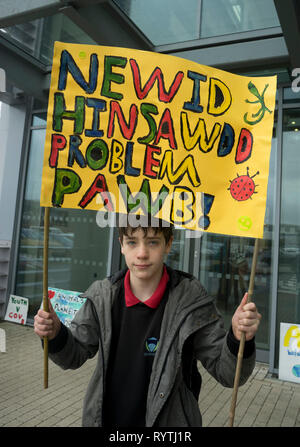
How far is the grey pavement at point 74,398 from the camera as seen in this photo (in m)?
3.59

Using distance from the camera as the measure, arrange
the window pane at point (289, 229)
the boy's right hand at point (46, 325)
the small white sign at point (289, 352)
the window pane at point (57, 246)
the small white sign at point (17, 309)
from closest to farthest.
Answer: the boy's right hand at point (46, 325) → the small white sign at point (289, 352) → the window pane at point (289, 229) → the window pane at point (57, 246) → the small white sign at point (17, 309)

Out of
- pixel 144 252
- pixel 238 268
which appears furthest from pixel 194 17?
pixel 144 252

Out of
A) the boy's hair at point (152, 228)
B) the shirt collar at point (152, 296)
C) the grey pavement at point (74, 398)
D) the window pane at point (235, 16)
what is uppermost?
the window pane at point (235, 16)

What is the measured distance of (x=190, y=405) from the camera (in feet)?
5.27

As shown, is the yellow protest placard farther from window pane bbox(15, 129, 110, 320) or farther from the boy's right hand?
window pane bbox(15, 129, 110, 320)

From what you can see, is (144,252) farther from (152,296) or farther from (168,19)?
(168,19)

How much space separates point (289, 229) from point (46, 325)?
14.9 ft

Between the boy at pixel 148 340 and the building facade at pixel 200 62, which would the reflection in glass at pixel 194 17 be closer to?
the building facade at pixel 200 62

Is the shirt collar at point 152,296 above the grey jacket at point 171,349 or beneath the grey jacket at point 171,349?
above

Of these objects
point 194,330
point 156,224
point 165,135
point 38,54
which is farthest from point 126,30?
point 194,330

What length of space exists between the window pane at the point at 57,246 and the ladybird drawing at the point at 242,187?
5086 millimetres

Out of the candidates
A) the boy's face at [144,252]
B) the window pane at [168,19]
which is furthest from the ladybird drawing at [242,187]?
the window pane at [168,19]

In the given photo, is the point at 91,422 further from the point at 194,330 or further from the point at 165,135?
the point at 165,135

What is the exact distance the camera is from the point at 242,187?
5.58ft
